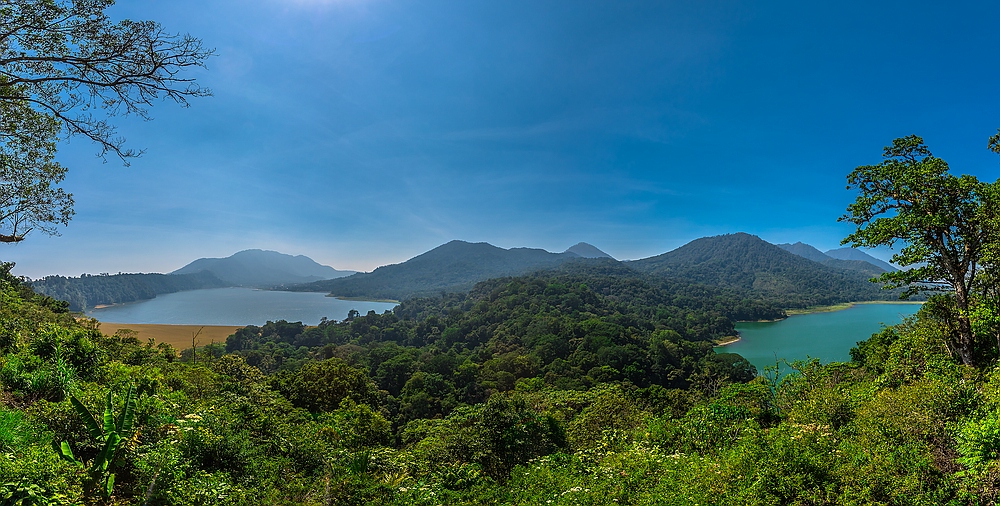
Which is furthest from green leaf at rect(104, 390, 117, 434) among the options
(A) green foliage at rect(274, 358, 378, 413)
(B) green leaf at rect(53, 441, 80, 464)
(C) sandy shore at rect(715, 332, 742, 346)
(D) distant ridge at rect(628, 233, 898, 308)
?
(D) distant ridge at rect(628, 233, 898, 308)

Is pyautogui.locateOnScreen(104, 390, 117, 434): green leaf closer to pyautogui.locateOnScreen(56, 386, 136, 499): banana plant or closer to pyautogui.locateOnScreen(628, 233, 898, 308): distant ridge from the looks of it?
pyautogui.locateOnScreen(56, 386, 136, 499): banana plant

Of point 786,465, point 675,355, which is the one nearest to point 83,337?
point 786,465

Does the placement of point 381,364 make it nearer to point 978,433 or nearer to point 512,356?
point 512,356

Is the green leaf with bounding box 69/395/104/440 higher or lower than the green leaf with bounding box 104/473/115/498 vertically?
higher

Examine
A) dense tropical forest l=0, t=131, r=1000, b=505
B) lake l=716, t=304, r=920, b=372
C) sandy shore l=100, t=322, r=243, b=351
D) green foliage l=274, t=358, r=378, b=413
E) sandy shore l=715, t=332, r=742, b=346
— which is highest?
dense tropical forest l=0, t=131, r=1000, b=505

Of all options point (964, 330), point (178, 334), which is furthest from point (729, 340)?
point (178, 334)
